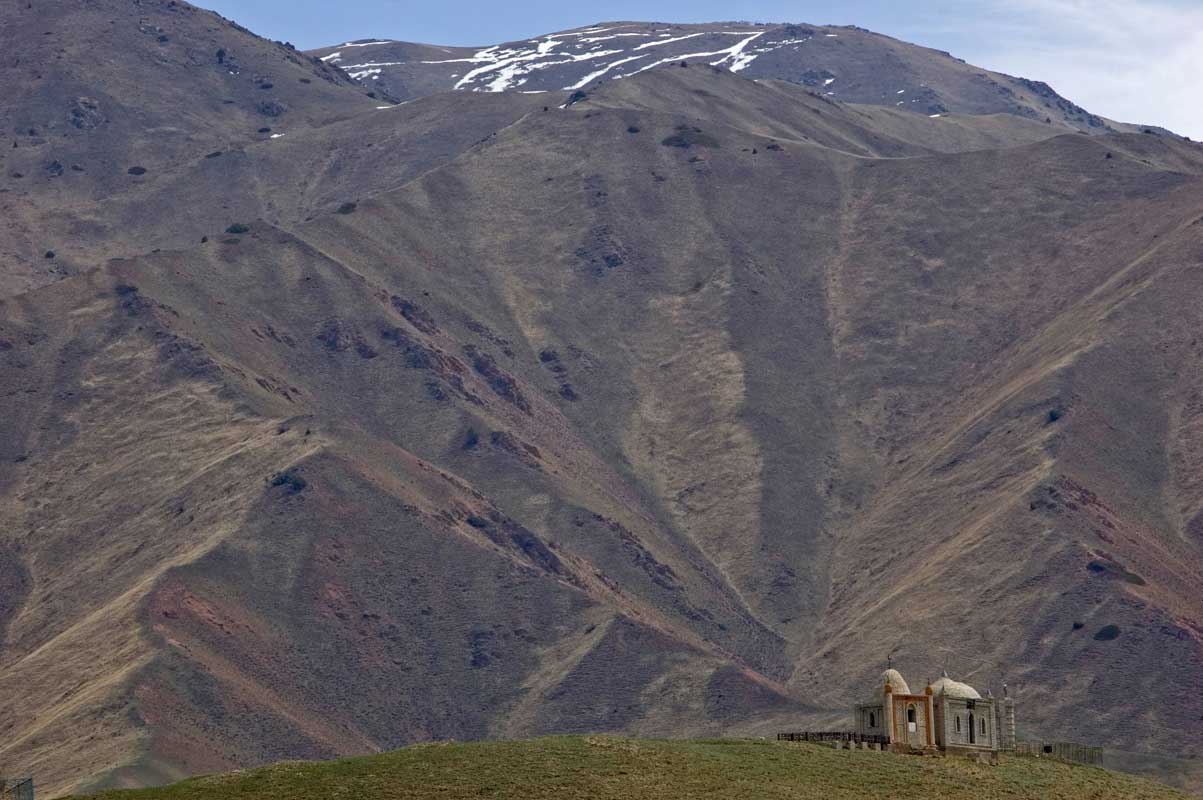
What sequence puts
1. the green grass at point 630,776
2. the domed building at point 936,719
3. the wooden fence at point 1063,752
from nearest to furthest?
1. the green grass at point 630,776
2. the domed building at point 936,719
3. the wooden fence at point 1063,752

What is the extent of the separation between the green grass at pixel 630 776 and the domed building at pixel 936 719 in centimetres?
452

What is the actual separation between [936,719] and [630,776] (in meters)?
25.0

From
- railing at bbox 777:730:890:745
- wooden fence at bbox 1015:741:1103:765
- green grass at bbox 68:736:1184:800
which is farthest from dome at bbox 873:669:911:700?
wooden fence at bbox 1015:741:1103:765

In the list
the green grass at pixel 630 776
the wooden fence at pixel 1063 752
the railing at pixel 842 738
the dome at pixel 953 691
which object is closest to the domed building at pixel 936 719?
the dome at pixel 953 691

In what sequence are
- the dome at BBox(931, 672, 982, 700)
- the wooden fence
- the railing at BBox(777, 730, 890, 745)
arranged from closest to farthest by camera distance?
1. the railing at BBox(777, 730, 890, 745)
2. the dome at BBox(931, 672, 982, 700)
3. the wooden fence

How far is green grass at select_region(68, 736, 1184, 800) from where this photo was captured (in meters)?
91.1

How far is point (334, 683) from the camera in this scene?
629ft

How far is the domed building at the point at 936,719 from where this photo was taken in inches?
4454

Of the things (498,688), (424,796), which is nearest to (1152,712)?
(498,688)

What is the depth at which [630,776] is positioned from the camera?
310 feet

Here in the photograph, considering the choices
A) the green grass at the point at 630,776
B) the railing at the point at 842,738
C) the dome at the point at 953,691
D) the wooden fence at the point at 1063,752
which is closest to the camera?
the green grass at the point at 630,776

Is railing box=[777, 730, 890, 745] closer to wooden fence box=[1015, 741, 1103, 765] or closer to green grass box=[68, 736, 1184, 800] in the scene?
green grass box=[68, 736, 1184, 800]

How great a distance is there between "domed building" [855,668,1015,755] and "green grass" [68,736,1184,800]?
14.8ft

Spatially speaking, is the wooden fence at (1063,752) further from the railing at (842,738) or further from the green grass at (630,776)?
the green grass at (630,776)
